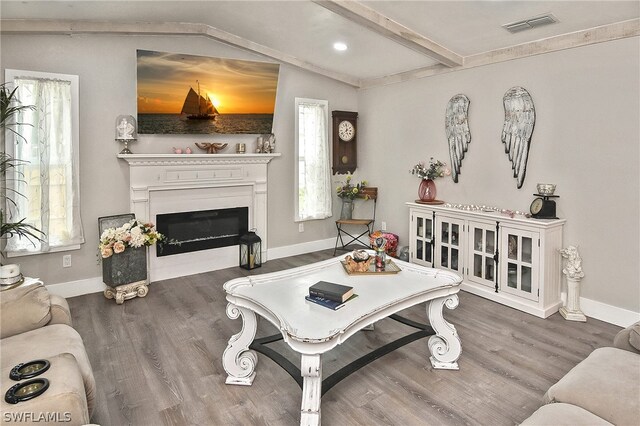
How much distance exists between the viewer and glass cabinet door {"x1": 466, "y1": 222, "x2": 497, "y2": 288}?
3.99m

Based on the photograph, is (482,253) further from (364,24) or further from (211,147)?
(211,147)

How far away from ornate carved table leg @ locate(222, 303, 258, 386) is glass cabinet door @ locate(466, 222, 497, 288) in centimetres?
261

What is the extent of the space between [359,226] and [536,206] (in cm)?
284

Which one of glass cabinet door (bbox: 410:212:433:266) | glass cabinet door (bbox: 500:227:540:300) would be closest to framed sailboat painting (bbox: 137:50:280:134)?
glass cabinet door (bbox: 410:212:433:266)

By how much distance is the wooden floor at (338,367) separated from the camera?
7.39 feet

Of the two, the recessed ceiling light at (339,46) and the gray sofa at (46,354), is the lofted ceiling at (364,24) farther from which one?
the gray sofa at (46,354)

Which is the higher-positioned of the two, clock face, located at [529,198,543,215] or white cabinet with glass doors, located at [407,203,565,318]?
clock face, located at [529,198,543,215]

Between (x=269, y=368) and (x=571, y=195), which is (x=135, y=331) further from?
(x=571, y=195)

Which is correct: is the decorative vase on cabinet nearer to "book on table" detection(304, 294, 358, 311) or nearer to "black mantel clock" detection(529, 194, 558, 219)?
"black mantel clock" detection(529, 194, 558, 219)

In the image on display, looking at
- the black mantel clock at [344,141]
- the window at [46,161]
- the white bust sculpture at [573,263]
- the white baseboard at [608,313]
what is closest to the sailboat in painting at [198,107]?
the window at [46,161]

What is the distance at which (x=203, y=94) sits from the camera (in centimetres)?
461

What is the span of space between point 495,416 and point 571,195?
2390 mm

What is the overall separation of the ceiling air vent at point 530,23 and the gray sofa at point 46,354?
159 inches

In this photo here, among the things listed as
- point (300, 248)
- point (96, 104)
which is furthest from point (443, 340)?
point (96, 104)
